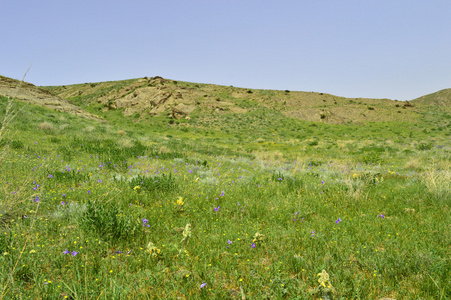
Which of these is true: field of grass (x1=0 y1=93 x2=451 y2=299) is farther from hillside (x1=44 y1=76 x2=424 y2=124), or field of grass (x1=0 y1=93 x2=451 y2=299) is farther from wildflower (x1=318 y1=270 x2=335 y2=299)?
hillside (x1=44 y1=76 x2=424 y2=124)

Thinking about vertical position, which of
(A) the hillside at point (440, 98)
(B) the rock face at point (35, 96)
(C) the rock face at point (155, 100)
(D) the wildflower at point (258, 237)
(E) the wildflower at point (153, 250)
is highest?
(A) the hillside at point (440, 98)

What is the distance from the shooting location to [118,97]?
5925 centimetres

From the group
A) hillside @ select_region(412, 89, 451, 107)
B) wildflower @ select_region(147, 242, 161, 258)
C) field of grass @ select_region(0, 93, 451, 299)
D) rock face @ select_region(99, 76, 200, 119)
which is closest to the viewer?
field of grass @ select_region(0, 93, 451, 299)

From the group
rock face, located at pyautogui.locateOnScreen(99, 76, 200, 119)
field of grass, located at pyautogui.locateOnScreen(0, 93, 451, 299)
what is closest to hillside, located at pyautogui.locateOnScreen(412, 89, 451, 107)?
rock face, located at pyautogui.locateOnScreen(99, 76, 200, 119)

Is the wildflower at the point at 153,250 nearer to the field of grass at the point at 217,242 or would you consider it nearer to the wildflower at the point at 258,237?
the field of grass at the point at 217,242

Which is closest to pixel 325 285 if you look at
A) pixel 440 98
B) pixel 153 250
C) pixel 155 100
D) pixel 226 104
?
pixel 153 250

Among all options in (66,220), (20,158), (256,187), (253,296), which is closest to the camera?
(253,296)

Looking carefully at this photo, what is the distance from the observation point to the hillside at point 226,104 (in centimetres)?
5219

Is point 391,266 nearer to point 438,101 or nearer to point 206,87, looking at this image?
point 206,87

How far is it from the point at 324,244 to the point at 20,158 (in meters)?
8.12

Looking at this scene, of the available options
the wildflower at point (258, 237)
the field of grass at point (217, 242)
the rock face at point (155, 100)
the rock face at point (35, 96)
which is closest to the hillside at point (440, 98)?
the rock face at point (155, 100)

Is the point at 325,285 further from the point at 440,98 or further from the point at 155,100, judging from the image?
the point at 440,98

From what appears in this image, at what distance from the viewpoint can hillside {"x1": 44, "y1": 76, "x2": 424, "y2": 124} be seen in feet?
171

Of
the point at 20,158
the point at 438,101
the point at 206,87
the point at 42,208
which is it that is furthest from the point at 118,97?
the point at 438,101
